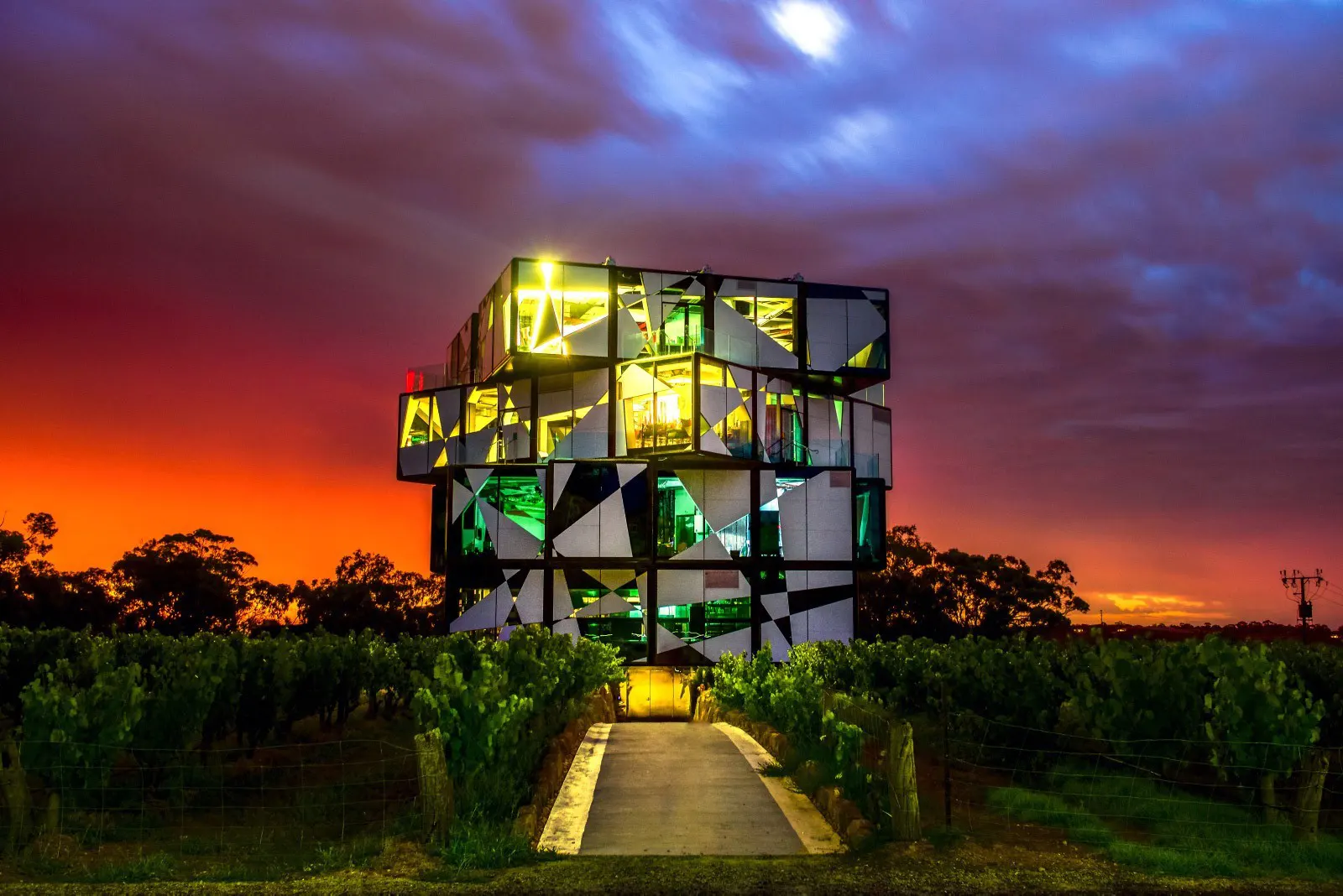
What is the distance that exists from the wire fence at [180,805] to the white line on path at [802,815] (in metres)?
3.62

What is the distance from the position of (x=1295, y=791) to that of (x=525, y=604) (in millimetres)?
30676

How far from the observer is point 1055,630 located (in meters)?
60.7

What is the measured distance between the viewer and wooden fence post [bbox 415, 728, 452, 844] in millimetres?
9625

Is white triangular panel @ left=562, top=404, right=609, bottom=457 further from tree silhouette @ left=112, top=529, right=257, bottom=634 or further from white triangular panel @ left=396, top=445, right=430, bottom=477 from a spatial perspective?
tree silhouette @ left=112, top=529, right=257, bottom=634

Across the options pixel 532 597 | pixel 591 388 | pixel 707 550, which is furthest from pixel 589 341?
pixel 532 597

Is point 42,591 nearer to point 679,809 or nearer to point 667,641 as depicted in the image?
point 667,641

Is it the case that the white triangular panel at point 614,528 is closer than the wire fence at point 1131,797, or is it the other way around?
the wire fence at point 1131,797

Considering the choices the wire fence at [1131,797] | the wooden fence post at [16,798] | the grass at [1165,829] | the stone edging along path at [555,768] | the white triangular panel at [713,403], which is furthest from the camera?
the white triangular panel at [713,403]

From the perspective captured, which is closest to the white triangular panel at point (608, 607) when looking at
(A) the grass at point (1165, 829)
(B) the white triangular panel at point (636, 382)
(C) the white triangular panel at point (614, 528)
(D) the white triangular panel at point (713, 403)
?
(C) the white triangular panel at point (614, 528)

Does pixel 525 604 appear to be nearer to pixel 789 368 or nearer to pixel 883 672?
pixel 789 368

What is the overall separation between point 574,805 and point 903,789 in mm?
3693

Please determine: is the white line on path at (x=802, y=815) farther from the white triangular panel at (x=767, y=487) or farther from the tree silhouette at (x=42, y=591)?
the tree silhouette at (x=42, y=591)

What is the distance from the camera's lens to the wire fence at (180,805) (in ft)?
34.7

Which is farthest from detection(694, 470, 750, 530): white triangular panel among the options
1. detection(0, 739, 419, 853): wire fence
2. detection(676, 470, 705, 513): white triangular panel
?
detection(0, 739, 419, 853): wire fence
